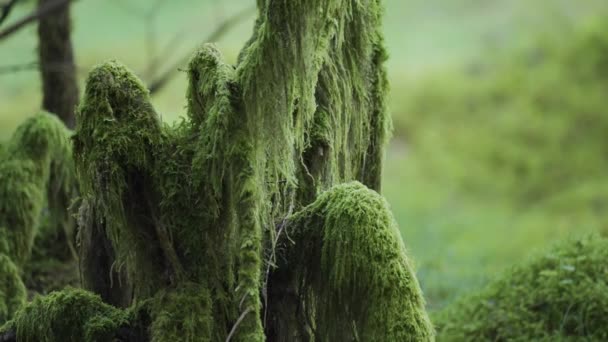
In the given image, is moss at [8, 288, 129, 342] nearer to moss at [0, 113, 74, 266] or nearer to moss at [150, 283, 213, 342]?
moss at [150, 283, 213, 342]

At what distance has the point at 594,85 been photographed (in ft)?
58.7

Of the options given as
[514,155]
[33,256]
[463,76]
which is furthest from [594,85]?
[33,256]

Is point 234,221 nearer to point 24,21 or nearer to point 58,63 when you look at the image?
point 24,21

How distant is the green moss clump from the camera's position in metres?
5.18

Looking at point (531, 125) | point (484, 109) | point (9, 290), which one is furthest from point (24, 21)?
point (484, 109)

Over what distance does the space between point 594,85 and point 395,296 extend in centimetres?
1604

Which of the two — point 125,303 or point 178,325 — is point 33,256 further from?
point 178,325

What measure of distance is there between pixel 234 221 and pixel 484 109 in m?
17.3

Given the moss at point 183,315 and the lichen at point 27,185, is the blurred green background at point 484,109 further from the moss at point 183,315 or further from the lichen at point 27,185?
the moss at point 183,315

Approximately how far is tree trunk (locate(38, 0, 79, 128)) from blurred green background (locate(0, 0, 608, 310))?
23.1ft

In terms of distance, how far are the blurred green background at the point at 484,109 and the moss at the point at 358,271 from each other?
30.0 ft

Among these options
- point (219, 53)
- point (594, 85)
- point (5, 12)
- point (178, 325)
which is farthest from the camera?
point (594, 85)

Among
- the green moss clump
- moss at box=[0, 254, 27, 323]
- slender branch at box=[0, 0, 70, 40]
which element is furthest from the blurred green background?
moss at box=[0, 254, 27, 323]

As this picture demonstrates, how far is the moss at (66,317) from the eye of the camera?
3.28 meters
